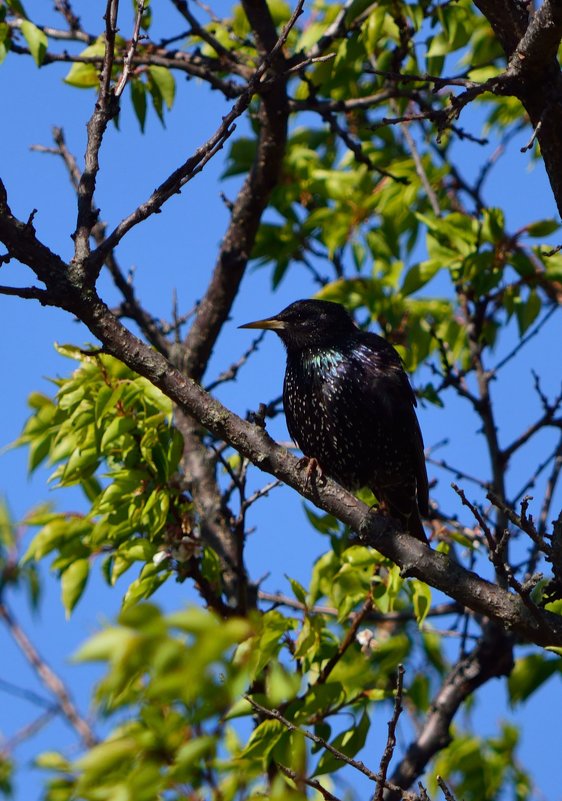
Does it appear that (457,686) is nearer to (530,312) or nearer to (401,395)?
(401,395)

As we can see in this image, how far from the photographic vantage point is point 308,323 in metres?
4.98

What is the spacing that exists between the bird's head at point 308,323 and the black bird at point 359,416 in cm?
1

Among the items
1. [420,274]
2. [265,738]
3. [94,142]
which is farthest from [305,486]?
[420,274]

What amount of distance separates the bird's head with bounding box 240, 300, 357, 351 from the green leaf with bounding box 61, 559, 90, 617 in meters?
1.34

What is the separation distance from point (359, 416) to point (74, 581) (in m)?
1.29

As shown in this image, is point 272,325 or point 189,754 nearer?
point 189,754

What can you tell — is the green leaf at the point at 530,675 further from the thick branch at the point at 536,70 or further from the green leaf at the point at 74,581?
the thick branch at the point at 536,70

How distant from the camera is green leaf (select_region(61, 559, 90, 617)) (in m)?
3.98

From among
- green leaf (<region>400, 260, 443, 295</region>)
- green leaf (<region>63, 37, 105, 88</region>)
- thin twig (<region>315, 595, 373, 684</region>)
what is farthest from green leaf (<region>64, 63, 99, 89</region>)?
thin twig (<region>315, 595, 373, 684</region>)

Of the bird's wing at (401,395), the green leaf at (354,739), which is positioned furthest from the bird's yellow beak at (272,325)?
the green leaf at (354,739)

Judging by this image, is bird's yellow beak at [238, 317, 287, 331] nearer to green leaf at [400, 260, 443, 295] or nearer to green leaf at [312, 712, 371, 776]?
green leaf at [400, 260, 443, 295]

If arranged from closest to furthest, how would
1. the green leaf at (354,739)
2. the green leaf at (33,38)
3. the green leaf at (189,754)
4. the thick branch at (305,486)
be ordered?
the green leaf at (189,754) → the thick branch at (305,486) → the green leaf at (354,739) → the green leaf at (33,38)

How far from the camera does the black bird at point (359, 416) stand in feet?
14.8

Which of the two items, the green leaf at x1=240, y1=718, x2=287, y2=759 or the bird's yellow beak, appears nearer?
the green leaf at x1=240, y1=718, x2=287, y2=759
